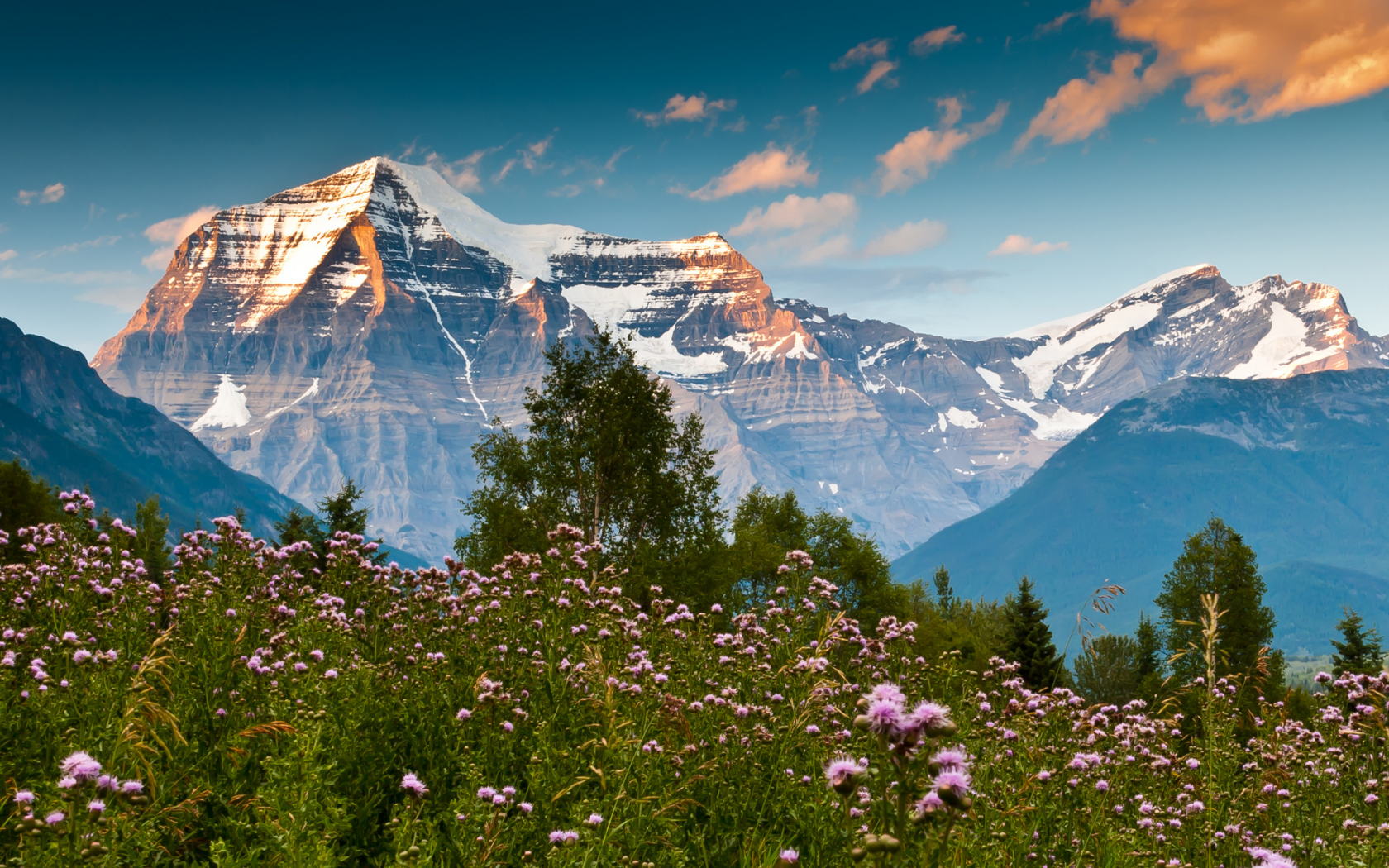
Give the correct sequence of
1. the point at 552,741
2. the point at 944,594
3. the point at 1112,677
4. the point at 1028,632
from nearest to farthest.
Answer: the point at 552,741, the point at 1028,632, the point at 1112,677, the point at 944,594

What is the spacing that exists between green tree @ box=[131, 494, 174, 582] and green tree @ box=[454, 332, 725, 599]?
12555mm

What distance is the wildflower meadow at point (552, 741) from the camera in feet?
17.8

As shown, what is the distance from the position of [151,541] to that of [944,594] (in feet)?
363

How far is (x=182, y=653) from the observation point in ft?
26.7

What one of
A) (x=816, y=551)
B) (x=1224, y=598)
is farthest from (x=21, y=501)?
(x=1224, y=598)

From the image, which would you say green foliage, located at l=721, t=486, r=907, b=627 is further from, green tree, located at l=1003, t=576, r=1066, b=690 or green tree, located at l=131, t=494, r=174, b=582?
green tree, located at l=131, t=494, r=174, b=582

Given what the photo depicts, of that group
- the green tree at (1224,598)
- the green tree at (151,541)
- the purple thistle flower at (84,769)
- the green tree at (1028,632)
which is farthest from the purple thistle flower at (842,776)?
the green tree at (1224,598)

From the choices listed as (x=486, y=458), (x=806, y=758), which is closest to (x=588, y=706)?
(x=806, y=758)

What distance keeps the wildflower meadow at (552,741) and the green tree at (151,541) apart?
63.1 inches

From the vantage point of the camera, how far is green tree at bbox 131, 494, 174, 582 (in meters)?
12.3

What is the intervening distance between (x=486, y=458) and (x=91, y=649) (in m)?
36.2

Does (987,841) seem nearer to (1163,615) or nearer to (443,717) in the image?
(443,717)

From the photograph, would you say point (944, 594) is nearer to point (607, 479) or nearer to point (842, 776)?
point (607, 479)

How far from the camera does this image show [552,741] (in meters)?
7.54
